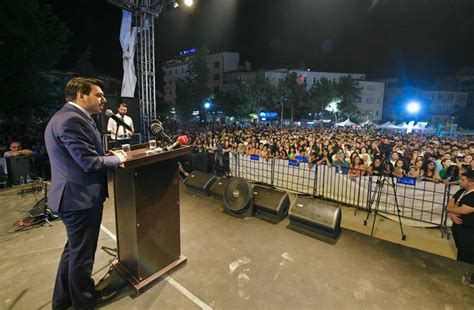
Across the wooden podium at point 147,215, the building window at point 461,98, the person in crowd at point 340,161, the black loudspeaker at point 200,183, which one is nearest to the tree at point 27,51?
the black loudspeaker at point 200,183

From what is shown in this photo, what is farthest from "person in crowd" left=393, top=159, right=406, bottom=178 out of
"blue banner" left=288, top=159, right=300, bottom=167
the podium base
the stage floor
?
the podium base

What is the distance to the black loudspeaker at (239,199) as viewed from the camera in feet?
14.8

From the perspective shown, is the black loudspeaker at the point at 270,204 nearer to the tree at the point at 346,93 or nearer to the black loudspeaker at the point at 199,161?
the black loudspeaker at the point at 199,161

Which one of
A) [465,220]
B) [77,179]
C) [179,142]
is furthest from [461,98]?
[77,179]

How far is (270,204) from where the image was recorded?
14.5 feet

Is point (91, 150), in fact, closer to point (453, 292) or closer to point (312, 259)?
point (312, 259)

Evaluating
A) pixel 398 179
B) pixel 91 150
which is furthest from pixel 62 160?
pixel 398 179

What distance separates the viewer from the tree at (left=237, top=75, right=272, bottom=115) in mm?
33750

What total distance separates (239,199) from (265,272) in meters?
1.79

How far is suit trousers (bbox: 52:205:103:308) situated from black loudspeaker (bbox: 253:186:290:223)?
9.52 ft

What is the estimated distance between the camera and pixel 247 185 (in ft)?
14.9

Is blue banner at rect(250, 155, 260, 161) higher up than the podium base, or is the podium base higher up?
blue banner at rect(250, 155, 260, 161)

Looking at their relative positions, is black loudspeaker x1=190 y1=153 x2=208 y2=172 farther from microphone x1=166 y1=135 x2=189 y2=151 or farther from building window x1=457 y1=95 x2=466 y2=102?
building window x1=457 y1=95 x2=466 y2=102

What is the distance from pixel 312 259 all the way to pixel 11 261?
3.88 meters
